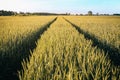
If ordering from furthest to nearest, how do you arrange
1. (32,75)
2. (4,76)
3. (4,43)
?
(4,43) < (4,76) < (32,75)

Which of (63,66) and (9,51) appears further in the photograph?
(9,51)

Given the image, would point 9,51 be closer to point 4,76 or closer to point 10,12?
point 4,76

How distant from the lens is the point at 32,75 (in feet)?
10.8

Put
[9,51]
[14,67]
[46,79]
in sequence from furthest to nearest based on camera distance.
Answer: [9,51]
[14,67]
[46,79]

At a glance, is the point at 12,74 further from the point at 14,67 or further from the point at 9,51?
the point at 9,51

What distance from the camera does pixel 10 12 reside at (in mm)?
77188

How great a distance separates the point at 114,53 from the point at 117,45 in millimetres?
256

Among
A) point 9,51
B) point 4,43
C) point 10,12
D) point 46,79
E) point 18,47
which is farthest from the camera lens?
point 10,12

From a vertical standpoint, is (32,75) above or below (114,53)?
above

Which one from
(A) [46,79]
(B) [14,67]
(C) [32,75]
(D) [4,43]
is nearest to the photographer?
(A) [46,79]

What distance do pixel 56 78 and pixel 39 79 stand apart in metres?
0.24

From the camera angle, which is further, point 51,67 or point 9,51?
point 9,51

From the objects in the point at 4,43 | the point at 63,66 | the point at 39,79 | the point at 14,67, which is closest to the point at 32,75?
the point at 39,79

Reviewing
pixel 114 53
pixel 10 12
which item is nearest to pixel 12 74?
pixel 114 53
